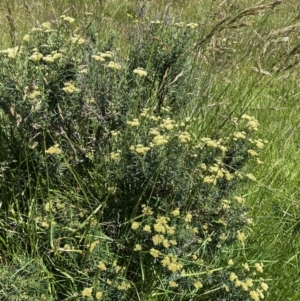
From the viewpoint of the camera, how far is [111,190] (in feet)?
5.52

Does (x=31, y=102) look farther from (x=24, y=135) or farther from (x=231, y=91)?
(x=231, y=91)

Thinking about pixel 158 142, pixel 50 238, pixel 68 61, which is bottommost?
pixel 50 238

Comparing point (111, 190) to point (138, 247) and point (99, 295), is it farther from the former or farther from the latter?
point (99, 295)

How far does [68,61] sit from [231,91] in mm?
1324

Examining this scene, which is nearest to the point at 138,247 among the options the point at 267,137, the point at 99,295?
the point at 99,295

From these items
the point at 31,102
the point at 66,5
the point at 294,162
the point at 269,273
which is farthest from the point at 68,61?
the point at 66,5

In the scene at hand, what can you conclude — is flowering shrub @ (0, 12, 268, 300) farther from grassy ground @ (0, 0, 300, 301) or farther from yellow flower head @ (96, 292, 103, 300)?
grassy ground @ (0, 0, 300, 301)

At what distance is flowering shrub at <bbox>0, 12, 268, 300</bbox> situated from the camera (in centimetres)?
167

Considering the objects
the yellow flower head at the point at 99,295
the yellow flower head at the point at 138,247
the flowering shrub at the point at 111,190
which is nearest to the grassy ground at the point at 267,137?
the flowering shrub at the point at 111,190

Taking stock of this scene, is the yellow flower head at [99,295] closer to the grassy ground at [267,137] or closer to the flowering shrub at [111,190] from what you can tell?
the flowering shrub at [111,190]

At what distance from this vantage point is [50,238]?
1.68m

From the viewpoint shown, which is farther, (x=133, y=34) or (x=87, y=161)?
(x=133, y=34)

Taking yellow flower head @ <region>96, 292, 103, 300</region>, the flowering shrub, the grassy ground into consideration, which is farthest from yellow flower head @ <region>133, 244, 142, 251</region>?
the grassy ground

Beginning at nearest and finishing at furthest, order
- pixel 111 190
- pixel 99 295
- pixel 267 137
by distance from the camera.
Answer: pixel 99 295 → pixel 111 190 → pixel 267 137
